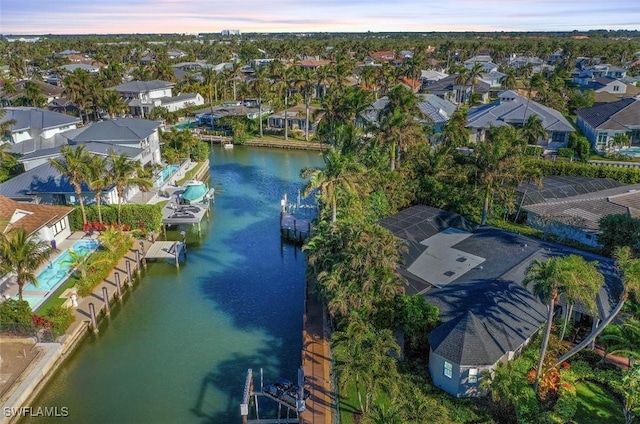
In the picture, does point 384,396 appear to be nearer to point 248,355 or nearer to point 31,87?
point 248,355

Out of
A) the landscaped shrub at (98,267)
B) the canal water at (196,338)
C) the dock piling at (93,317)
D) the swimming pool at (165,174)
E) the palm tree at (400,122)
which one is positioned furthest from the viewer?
the swimming pool at (165,174)

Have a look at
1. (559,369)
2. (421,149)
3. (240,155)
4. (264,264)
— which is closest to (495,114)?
(421,149)

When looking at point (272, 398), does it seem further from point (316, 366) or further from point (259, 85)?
point (259, 85)

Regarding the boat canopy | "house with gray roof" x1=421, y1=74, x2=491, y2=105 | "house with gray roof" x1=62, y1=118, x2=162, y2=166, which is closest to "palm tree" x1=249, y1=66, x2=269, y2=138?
"house with gray roof" x1=62, y1=118, x2=162, y2=166

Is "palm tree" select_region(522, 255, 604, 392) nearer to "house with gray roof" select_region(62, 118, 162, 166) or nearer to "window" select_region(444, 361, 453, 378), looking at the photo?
"window" select_region(444, 361, 453, 378)

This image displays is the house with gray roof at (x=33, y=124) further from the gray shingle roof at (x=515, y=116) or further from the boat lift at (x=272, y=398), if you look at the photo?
the gray shingle roof at (x=515, y=116)

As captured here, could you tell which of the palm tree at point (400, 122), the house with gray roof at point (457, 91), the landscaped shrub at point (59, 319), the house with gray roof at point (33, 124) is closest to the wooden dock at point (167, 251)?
the landscaped shrub at point (59, 319)
